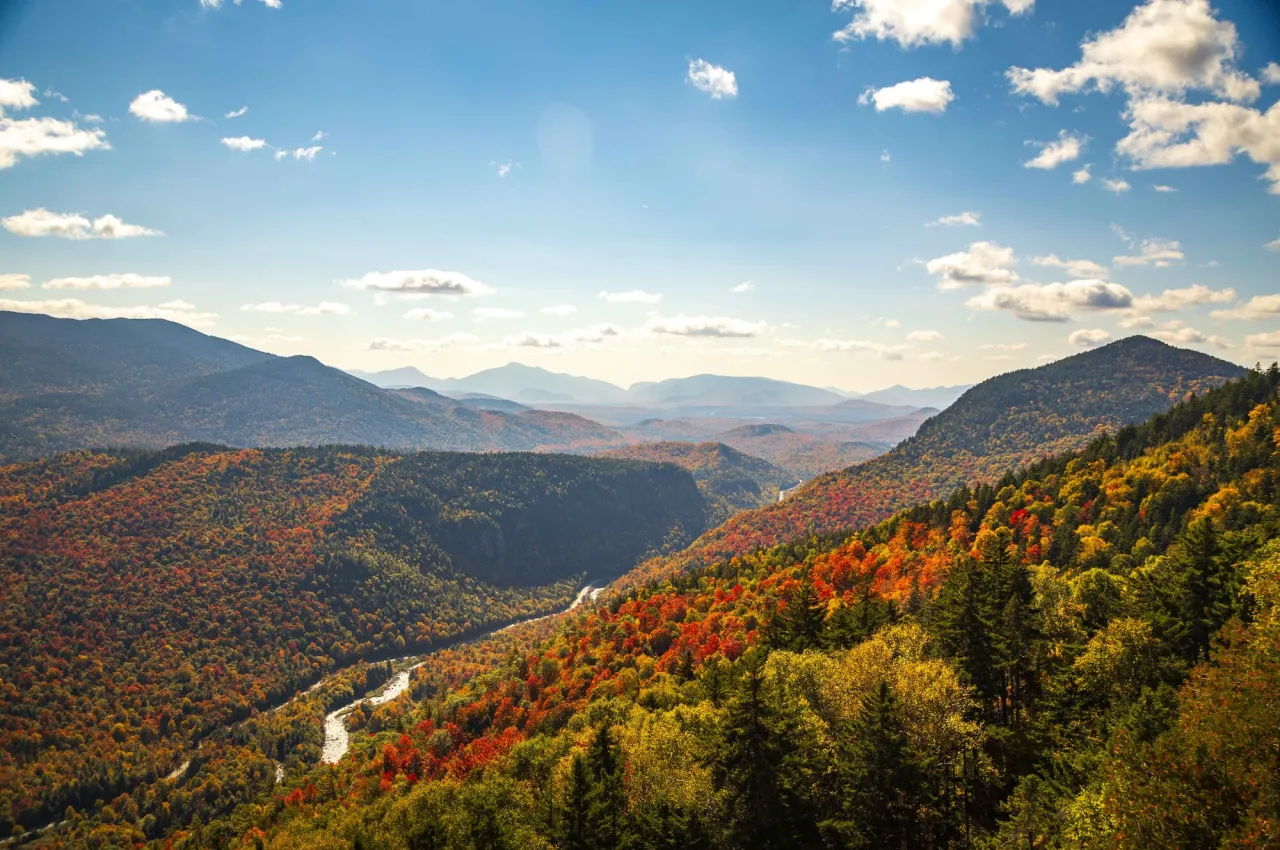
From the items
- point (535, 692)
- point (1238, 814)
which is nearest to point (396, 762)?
point (535, 692)

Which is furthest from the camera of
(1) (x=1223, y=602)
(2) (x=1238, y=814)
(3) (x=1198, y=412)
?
(3) (x=1198, y=412)

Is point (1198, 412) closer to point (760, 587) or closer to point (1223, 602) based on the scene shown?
point (760, 587)

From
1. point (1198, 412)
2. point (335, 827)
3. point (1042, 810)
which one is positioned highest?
point (1198, 412)

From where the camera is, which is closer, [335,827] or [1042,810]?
[1042,810]

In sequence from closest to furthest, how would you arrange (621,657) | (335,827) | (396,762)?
(335,827) → (396,762) → (621,657)

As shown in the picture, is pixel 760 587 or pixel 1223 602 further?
pixel 760 587

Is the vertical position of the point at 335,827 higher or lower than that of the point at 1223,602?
lower

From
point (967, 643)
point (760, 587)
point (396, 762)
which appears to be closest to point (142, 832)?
point (396, 762)

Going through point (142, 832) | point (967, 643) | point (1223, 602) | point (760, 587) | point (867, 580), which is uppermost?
point (1223, 602)

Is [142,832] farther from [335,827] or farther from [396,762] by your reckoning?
[335,827]
